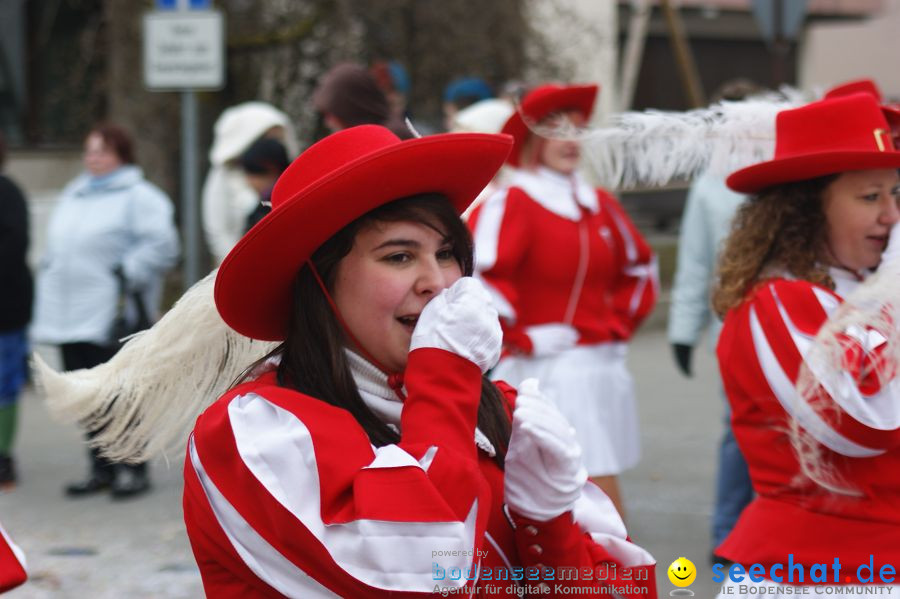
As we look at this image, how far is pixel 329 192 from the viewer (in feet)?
6.90

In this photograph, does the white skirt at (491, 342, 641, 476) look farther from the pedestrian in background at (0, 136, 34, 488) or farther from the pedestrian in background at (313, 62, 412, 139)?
the pedestrian in background at (0, 136, 34, 488)

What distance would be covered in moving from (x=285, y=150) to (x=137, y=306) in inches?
51.0

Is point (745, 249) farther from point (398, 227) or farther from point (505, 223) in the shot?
point (505, 223)

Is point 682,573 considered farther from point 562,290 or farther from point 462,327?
point 562,290

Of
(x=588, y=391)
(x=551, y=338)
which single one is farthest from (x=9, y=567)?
(x=588, y=391)

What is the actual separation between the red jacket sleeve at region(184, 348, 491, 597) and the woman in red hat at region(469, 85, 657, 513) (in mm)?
3185

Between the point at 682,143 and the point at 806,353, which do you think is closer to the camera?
the point at 806,353

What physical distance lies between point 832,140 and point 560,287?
2.32m

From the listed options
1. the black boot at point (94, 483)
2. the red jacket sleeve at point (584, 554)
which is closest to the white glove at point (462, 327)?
the red jacket sleeve at point (584, 554)

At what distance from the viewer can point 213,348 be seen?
8.13ft

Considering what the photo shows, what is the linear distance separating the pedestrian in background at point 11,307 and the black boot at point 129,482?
694 mm

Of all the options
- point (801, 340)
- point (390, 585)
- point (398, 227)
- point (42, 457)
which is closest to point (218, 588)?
point (390, 585)

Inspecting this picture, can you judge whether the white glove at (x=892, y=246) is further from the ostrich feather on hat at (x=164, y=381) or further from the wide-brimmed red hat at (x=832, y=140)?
the ostrich feather on hat at (x=164, y=381)

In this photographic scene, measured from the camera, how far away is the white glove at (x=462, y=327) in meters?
2.09
